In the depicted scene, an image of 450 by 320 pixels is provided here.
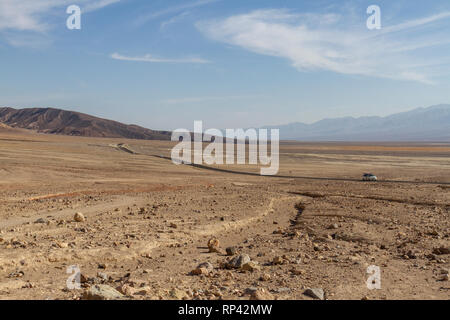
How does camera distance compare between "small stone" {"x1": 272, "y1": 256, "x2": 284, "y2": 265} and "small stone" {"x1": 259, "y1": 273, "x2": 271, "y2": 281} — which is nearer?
"small stone" {"x1": 259, "y1": 273, "x2": 271, "y2": 281}

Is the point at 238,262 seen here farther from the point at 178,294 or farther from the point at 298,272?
the point at 178,294

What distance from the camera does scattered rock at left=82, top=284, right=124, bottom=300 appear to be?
524cm

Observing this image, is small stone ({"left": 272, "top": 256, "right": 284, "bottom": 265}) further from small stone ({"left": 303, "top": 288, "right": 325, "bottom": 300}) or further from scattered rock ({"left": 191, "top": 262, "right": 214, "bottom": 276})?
small stone ({"left": 303, "top": 288, "right": 325, "bottom": 300})

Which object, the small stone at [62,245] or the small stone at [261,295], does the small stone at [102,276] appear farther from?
the small stone at [261,295]

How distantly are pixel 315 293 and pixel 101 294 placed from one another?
3109 mm

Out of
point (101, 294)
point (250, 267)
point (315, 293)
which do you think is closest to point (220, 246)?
point (250, 267)

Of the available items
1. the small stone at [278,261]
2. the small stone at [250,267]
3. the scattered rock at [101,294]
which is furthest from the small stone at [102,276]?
the small stone at [278,261]

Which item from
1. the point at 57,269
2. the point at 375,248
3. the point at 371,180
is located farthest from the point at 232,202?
the point at 371,180

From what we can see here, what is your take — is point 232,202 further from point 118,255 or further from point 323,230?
point 118,255

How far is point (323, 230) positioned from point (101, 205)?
7.95 metres

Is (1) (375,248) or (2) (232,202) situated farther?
(2) (232,202)

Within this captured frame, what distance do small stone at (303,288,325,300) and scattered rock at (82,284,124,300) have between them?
109 inches

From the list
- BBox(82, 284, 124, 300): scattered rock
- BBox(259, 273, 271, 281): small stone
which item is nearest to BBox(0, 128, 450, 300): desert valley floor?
BBox(259, 273, 271, 281): small stone

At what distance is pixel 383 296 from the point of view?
6055mm
